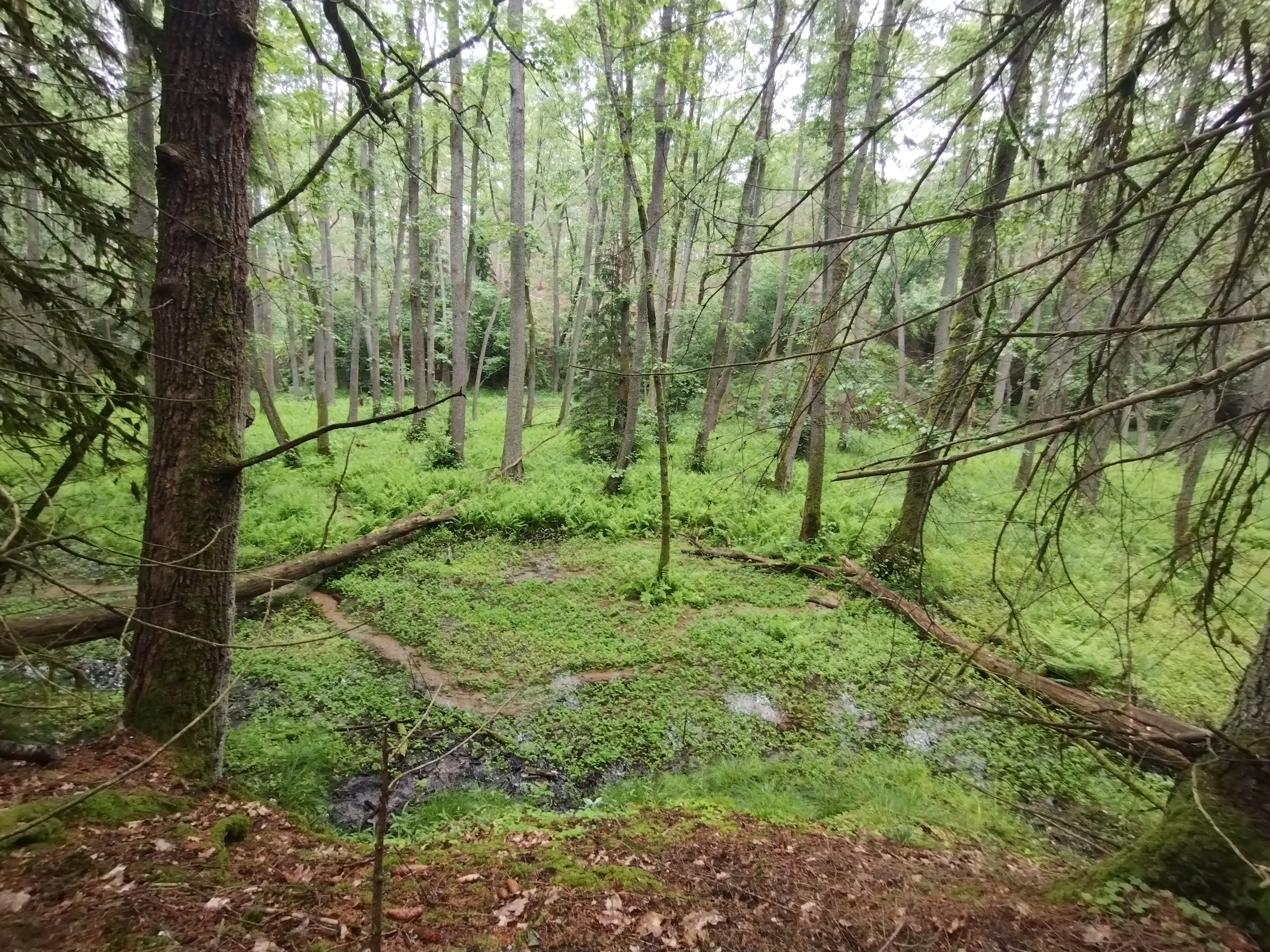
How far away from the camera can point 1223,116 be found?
159 cm

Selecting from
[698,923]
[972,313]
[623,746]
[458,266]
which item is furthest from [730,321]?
[698,923]

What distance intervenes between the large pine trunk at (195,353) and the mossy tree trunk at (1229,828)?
181 inches

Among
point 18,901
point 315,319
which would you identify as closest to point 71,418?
point 18,901

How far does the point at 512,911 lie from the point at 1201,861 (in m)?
3.00

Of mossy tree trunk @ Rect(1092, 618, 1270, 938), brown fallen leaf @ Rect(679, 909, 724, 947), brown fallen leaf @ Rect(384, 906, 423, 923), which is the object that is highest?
mossy tree trunk @ Rect(1092, 618, 1270, 938)

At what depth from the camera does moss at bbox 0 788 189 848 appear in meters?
2.28

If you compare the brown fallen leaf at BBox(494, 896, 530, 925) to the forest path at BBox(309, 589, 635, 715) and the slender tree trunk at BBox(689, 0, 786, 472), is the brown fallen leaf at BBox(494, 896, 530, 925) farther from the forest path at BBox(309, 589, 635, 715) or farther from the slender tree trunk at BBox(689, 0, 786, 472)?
the slender tree trunk at BBox(689, 0, 786, 472)

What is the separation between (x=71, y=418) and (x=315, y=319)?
379 inches

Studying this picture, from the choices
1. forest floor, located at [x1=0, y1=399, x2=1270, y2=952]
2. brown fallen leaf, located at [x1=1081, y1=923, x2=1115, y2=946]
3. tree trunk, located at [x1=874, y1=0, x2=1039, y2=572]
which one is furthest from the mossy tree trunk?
tree trunk, located at [x1=874, y1=0, x2=1039, y2=572]

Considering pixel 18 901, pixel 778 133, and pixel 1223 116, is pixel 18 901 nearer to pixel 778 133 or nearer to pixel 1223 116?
pixel 1223 116

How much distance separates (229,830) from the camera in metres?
2.92

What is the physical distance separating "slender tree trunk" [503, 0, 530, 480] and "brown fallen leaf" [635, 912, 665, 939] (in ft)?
26.2

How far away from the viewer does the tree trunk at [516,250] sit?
34.7 ft

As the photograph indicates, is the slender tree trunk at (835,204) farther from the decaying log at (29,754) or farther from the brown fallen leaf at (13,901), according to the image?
the decaying log at (29,754)
